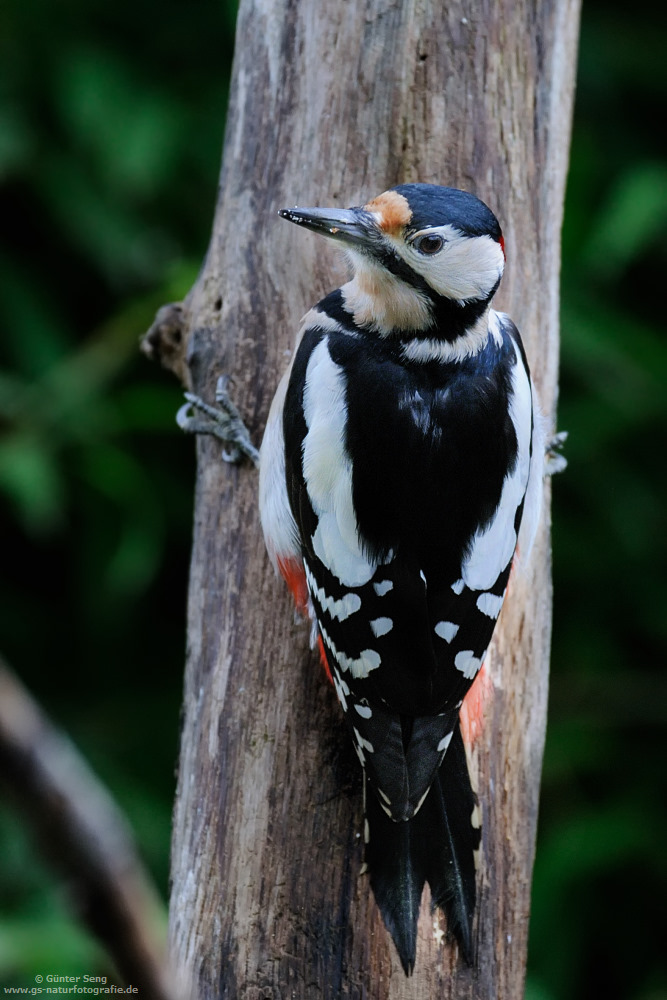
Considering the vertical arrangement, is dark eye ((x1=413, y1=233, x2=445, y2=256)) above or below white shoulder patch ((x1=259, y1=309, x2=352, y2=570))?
above

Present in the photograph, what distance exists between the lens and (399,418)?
1.32 meters

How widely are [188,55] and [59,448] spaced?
42.9 inches

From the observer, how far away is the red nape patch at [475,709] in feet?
4.63

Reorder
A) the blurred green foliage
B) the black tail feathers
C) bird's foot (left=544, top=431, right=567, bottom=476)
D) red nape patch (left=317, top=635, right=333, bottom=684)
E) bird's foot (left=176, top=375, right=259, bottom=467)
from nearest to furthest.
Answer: the black tail feathers → red nape patch (left=317, top=635, right=333, bottom=684) → bird's foot (left=176, top=375, right=259, bottom=467) → bird's foot (left=544, top=431, right=567, bottom=476) → the blurred green foliage

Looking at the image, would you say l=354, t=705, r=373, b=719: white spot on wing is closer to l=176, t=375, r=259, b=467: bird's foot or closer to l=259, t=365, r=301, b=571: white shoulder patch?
l=259, t=365, r=301, b=571: white shoulder patch

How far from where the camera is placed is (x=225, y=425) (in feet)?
5.11

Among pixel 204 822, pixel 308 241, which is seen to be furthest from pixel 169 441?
pixel 204 822

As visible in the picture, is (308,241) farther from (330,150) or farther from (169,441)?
(169,441)

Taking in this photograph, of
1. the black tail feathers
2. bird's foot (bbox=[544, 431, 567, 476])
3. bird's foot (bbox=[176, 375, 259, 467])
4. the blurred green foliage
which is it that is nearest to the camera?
the black tail feathers

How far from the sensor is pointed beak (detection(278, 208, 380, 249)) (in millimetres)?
1341

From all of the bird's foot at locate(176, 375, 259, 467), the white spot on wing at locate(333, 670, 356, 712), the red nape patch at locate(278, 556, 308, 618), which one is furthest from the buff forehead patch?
the white spot on wing at locate(333, 670, 356, 712)

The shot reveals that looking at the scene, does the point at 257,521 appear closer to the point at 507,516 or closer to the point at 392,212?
the point at 507,516

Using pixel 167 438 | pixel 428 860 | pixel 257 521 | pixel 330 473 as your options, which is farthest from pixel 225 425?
pixel 167 438

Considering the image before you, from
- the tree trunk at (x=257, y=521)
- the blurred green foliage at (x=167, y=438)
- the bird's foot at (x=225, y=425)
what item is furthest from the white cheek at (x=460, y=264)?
the blurred green foliage at (x=167, y=438)
